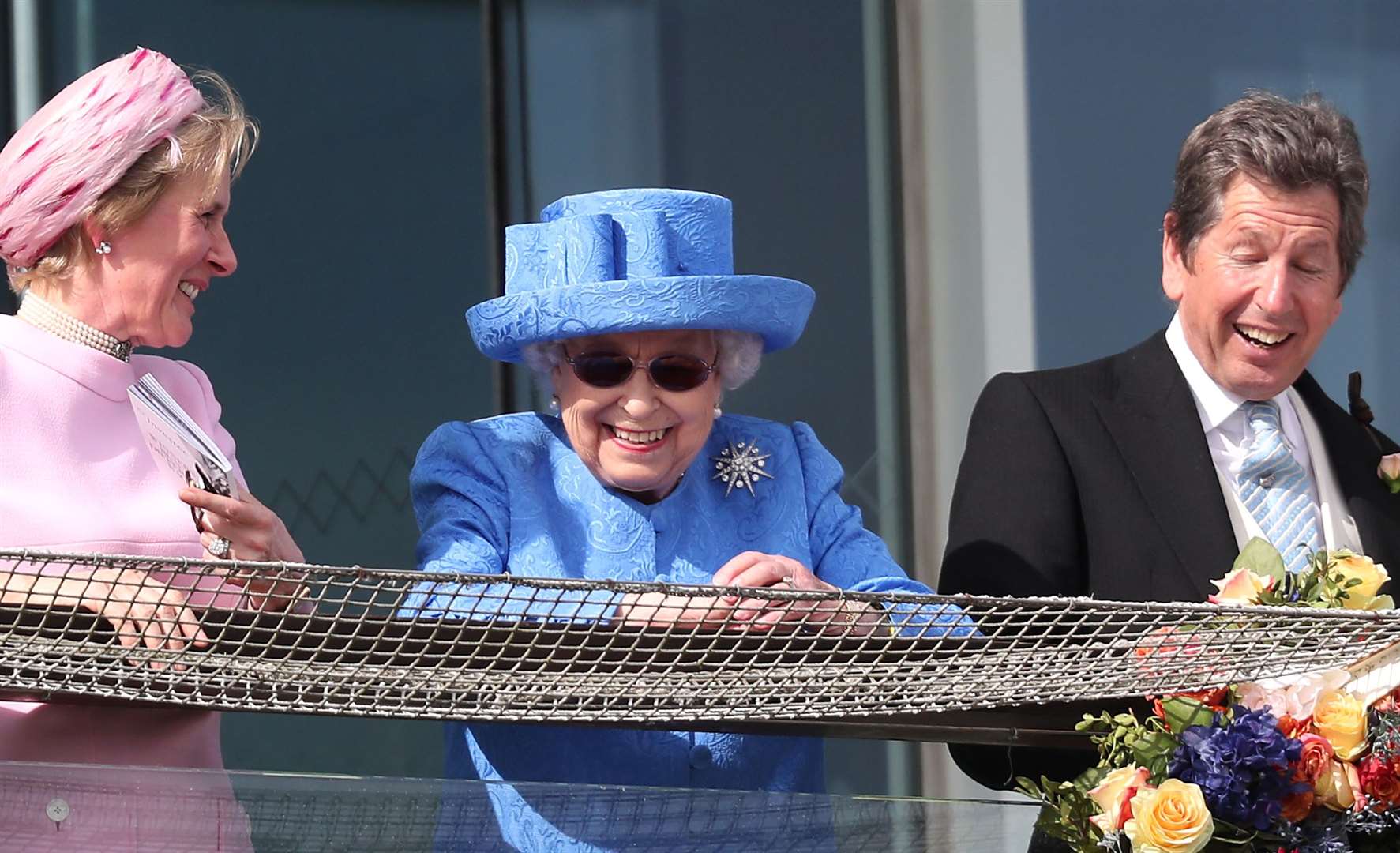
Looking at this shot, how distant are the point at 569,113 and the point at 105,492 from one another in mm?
3135

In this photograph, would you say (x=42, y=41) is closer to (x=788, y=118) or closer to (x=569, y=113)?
(x=569, y=113)

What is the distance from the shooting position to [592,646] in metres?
1.68

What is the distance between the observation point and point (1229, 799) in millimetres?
1849

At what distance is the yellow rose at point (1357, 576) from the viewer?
6.77ft

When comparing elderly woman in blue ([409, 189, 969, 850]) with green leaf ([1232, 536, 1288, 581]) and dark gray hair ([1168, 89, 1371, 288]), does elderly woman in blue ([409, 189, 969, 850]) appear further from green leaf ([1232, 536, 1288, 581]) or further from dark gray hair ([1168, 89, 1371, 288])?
dark gray hair ([1168, 89, 1371, 288])

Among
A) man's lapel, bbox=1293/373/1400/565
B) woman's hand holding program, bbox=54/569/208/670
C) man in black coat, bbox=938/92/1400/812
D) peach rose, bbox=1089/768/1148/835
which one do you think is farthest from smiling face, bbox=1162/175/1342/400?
woman's hand holding program, bbox=54/569/208/670

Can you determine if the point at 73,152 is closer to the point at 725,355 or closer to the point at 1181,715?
the point at 725,355

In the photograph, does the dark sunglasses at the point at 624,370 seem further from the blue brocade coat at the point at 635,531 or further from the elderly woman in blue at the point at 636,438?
the blue brocade coat at the point at 635,531

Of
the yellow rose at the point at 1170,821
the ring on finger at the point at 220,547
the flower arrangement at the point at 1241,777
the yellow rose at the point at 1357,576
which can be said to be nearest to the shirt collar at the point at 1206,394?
the yellow rose at the point at 1357,576

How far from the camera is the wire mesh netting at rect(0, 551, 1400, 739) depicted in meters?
1.60

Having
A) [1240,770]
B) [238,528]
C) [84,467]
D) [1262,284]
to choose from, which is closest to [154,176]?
[84,467]

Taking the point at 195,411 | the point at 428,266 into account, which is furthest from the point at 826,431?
the point at 195,411

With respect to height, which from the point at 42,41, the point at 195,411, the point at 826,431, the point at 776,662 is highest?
the point at 42,41

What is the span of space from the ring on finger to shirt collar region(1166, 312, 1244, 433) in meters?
1.50
